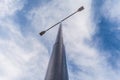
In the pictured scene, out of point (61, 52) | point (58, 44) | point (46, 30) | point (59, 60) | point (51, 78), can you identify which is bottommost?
point (51, 78)

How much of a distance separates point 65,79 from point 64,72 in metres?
0.73

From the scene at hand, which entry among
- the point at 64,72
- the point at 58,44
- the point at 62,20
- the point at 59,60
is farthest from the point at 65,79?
the point at 62,20

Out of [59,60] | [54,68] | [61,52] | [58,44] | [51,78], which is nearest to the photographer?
[51,78]

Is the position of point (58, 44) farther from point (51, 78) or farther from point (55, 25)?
point (55, 25)

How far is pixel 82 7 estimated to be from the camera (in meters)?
31.2

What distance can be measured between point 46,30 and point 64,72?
1673 centimetres

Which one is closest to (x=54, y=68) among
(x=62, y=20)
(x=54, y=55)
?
(x=54, y=55)

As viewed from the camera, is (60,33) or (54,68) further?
(60,33)

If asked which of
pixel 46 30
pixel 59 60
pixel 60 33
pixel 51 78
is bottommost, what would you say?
pixel 51 78

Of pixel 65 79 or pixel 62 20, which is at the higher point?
pixel 62 20

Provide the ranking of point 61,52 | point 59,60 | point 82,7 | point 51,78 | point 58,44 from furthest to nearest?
point 82,7 → point 58,44 → point 61,52 → point 59,60 → point 51,78

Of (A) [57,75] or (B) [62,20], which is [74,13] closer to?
(B) [62,20]

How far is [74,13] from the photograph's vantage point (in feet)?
107

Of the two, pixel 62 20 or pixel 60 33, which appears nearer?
pixel 60 33
